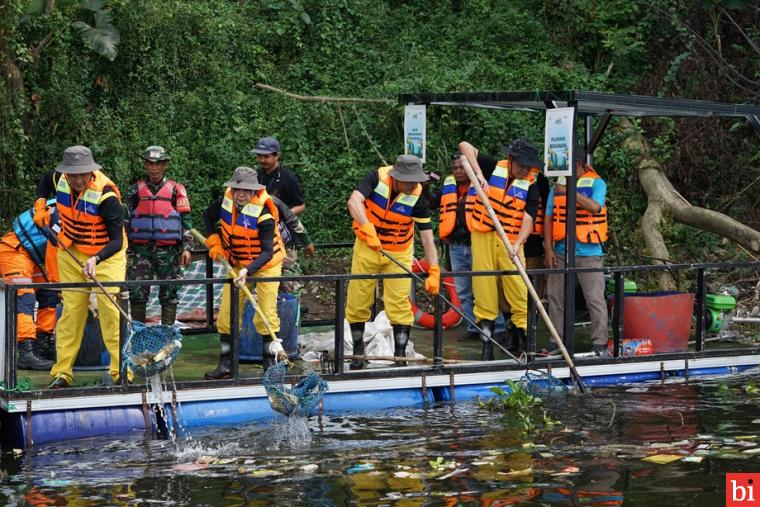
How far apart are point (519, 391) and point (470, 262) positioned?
2379 mm

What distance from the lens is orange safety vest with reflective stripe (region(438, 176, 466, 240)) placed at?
1166 cm

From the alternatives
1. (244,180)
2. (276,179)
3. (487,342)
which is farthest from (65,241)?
(487,342)

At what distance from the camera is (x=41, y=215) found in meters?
9.92

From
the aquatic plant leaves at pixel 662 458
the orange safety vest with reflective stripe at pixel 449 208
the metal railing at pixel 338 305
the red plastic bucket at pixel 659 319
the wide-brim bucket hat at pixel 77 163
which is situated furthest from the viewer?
the orange safety vest with reflective stripe at pixel 449 208

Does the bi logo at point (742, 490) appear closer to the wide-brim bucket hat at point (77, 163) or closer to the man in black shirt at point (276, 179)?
the man in black shirt at point (276, 179)

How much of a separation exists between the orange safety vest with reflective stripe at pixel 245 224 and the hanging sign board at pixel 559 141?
2.33 metres

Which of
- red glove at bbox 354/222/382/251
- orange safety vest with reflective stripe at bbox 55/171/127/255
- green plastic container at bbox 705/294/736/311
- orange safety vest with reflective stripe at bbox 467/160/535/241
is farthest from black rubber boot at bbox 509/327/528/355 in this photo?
orange safety vest with reflective stripe at bbox 55/171/127/255

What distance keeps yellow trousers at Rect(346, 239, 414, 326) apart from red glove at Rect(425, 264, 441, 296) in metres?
0.28

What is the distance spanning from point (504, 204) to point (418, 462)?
122 inches

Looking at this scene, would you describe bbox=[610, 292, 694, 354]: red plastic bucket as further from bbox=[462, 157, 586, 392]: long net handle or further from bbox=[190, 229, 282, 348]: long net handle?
bbox=[190, 229, 282, 348]: long net handle

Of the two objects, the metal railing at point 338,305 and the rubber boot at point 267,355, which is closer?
the metal railing at point 338,305

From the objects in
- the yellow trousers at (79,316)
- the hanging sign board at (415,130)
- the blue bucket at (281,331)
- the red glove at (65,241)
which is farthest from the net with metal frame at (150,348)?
the hanging sign board at (415,130)

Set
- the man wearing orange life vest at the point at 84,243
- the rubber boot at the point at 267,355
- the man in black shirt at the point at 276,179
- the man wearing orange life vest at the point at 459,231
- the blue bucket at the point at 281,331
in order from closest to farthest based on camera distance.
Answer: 1. the man wearing orange life vest at the point at 84,243
2. the rubber boot at the point at 267,355
3. the blue bucket at the point at 281,331
4. the man in black shirt at the point at 276,179
5. the man wearing orange life vest at the point at 459,231

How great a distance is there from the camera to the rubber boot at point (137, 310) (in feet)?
34.3
